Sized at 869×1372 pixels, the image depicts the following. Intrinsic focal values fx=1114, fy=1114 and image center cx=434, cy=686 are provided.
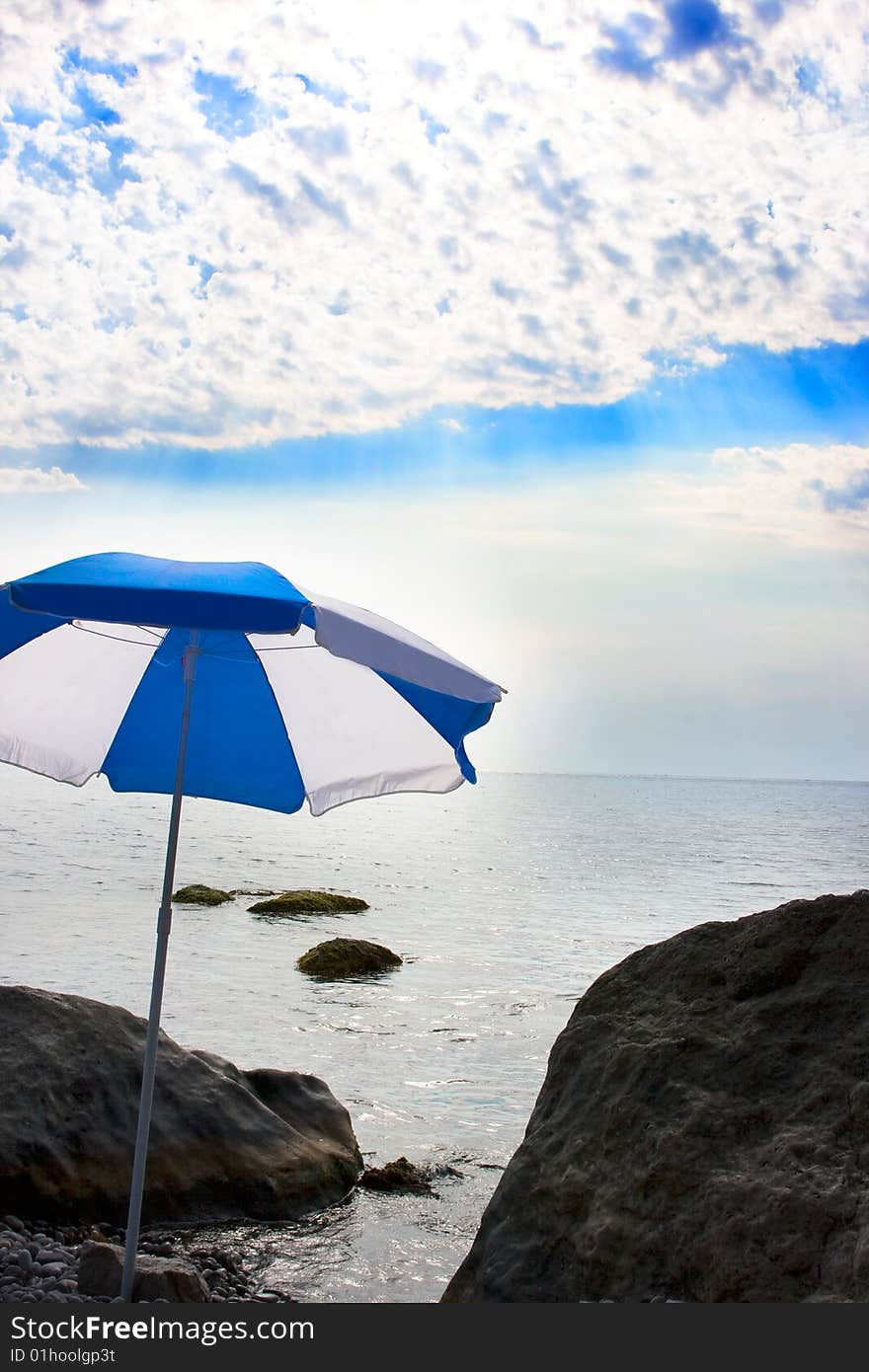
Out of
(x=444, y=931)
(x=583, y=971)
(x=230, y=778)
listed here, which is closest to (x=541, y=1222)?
(x=230, y=778)

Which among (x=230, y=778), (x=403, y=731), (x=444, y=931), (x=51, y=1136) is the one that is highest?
(x=403, y=731)

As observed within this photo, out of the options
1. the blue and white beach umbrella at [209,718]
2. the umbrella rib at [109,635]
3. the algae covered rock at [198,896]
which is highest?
the umbrella rib at [109,635]

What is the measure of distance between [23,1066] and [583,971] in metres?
13.1

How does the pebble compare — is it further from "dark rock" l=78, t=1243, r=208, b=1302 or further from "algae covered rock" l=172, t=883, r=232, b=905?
"algae covered rock" l=172, t=883, r=232, b=905

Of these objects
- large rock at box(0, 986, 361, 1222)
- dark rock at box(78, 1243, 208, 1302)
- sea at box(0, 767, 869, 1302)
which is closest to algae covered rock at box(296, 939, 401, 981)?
sea at box(0, 767, 869, 1302)

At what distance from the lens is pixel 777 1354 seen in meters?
4.08

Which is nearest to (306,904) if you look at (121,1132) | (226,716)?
(121,1132)

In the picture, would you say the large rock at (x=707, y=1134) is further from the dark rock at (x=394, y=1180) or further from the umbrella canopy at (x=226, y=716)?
the dark rock at (x=394, y=1180)

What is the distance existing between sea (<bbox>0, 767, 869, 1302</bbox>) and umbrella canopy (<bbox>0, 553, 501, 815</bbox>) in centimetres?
282

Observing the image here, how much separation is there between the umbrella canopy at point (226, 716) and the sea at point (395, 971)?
2825 mm

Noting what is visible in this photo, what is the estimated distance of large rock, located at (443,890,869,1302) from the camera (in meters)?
4.38

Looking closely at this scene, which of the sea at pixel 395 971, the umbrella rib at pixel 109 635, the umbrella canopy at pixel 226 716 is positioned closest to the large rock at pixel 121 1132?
the sea at pixel 395 971

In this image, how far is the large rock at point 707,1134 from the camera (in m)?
4.38

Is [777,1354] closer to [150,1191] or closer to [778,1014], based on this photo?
[778,1014]
